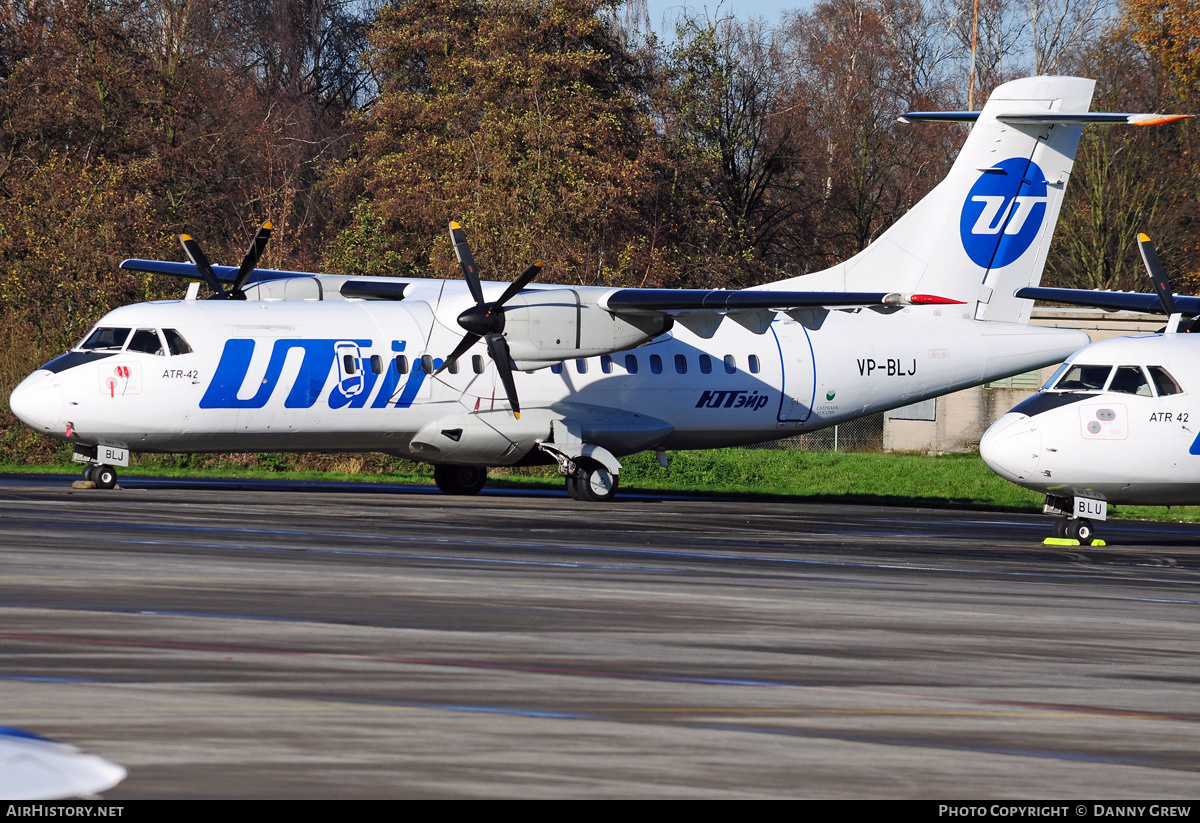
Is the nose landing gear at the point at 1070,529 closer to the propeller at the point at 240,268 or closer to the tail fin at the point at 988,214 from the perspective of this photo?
the tail fin at the point at 988,214

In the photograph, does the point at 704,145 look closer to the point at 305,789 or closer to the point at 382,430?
the point at 382,430

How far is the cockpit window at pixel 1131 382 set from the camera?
62.3 ft

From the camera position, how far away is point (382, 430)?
81.0ft

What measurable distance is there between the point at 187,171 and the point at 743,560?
3702 centimetres

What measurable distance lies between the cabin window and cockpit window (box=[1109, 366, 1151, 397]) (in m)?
13.9

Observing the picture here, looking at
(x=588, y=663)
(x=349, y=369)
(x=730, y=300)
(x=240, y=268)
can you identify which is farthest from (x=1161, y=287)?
(x=240, y=268)

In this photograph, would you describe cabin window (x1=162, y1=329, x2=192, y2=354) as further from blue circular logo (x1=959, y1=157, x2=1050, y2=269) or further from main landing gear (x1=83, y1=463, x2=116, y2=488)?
blue circular logo (x1=959, y1=157, x2=1050, y2=269)

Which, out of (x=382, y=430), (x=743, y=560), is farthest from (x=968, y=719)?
(x=382, y=430)

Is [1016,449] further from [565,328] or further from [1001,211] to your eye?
[1001,211]

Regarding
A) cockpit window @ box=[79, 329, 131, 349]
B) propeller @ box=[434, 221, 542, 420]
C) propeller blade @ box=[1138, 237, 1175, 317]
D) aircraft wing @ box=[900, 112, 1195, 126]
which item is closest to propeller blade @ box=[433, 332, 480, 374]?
propeller @ box=[434, 221, 542, 420]

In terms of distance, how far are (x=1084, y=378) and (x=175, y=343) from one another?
13706 mm

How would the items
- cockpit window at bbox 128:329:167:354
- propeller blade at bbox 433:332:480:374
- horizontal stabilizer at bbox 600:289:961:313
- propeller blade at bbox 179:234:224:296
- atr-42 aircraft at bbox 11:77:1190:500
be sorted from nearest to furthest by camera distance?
cockpit window at bbox 128:329:167:354 → atr-42 aircraft at bbox 11:77:1190:500 → horizontal stabilizer at bbox 600:289:961:313 → propeller blade at bbox 433:332:480:374 → propeller blade at bbox 179:234:224:296

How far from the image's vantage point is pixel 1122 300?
2328cm

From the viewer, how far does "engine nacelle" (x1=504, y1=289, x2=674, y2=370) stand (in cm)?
2464
